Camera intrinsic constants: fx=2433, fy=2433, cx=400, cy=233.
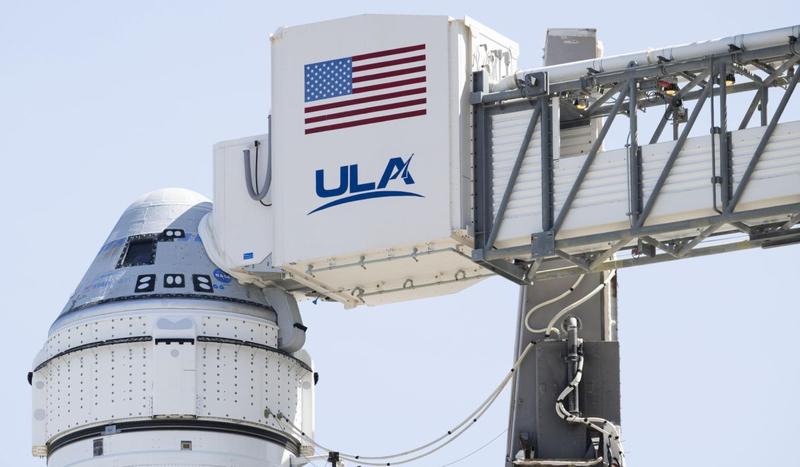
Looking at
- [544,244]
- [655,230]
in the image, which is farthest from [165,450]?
[655,230]

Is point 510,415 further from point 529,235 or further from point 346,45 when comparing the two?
point 346,45

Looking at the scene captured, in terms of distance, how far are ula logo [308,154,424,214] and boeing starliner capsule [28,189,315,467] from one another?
188 inches

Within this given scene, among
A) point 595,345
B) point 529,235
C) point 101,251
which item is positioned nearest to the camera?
point 529,235

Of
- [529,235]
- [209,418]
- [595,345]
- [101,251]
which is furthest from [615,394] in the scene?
[101,251]

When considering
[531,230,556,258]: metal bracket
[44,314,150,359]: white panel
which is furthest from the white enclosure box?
[44,314,150,359]: white panel

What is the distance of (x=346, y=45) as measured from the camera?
56.2m

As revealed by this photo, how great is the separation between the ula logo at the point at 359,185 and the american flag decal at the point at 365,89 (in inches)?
41.6

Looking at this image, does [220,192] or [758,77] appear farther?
[220,192]

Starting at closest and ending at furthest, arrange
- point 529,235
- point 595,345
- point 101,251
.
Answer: point 529,235
point 595,345
point 101,251

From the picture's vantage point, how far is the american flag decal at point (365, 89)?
2170 inches

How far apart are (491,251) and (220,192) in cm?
849

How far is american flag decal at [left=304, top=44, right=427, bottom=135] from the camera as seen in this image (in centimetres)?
5512

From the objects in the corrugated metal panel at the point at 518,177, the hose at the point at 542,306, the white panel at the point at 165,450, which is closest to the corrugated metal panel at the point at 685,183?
the corrugated metal panel at the point at 518,177

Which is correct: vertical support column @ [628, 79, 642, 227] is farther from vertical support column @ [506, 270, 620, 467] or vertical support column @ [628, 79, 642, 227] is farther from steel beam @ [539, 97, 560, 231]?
vertical support column @ [506, 270, 620, 467]
